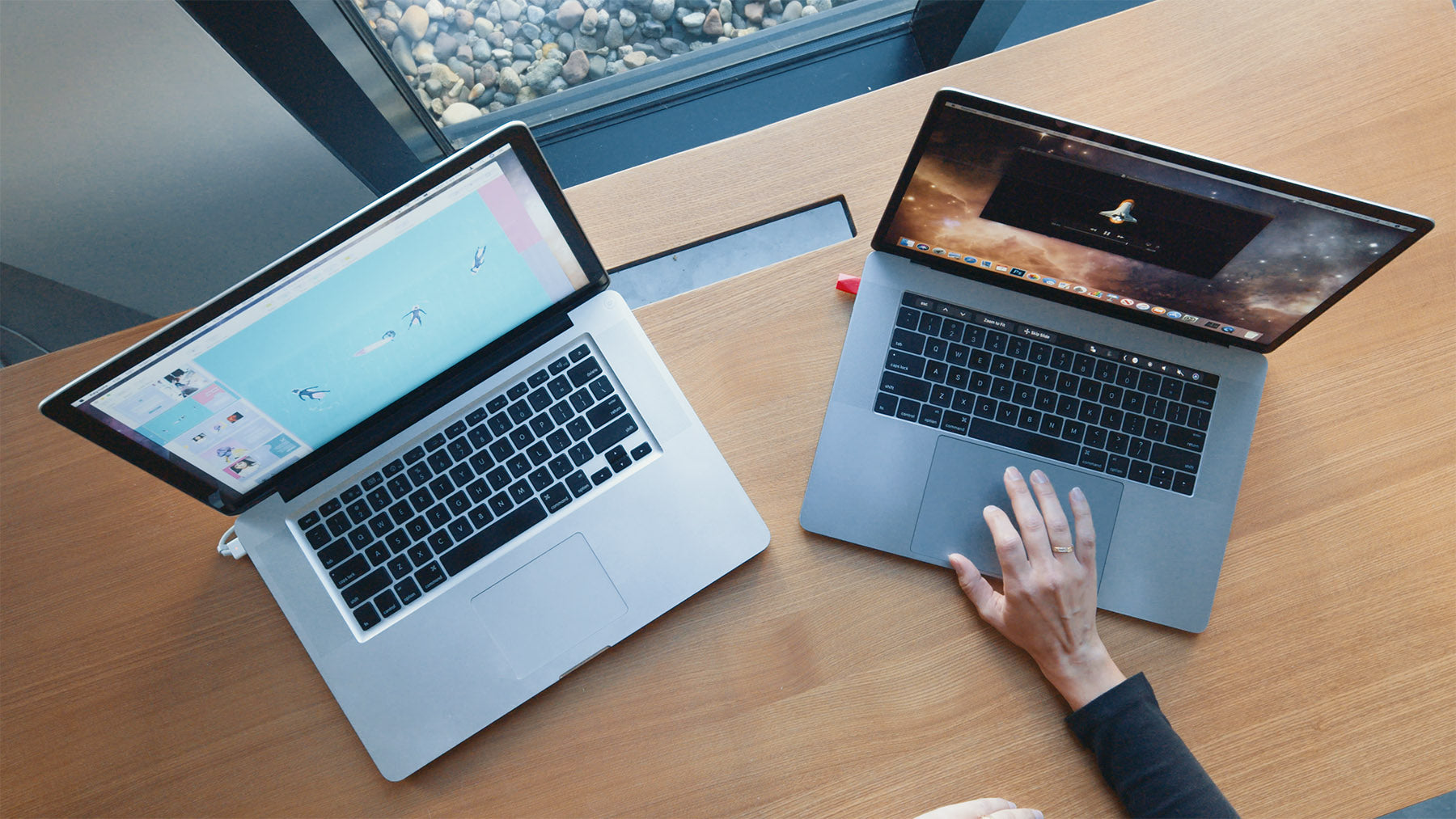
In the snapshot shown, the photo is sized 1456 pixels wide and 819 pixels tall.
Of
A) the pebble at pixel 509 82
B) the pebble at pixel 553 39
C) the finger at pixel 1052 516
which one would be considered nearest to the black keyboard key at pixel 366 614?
the finger at pixel 1052 516

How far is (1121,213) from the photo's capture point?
62 centimetres

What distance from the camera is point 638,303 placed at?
84cm

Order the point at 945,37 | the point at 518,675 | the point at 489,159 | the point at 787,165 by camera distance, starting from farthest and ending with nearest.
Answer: the point at 945,37 → the point at 787,165 → the point at 518,675 → the point at 489,159

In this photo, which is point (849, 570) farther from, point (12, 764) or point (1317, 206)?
point (12, 764)

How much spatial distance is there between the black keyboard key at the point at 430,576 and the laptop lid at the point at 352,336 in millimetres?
135

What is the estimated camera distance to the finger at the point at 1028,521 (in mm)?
736

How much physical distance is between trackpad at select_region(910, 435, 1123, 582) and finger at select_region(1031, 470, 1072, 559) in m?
0.02

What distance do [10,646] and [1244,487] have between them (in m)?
1.34

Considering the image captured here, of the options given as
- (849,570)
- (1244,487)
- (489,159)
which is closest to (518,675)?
(849,570)

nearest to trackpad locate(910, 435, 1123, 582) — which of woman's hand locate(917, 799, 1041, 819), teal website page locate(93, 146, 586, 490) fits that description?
woman's hand locate(917, 799, 1041, 819)

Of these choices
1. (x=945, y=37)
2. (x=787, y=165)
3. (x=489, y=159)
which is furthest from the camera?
(x=945, y=37)

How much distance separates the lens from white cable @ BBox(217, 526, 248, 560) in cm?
74

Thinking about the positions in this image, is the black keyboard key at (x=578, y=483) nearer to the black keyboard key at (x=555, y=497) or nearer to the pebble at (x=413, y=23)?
the black keyboard key at (x=555, y=497)

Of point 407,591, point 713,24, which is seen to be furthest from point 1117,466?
point 713,24
